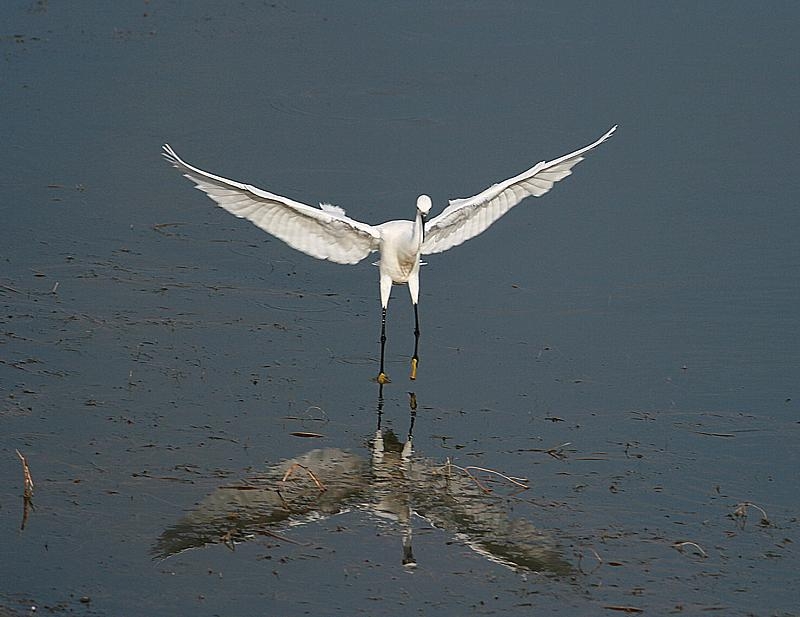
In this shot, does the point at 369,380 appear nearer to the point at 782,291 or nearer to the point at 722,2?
the point at 782,291

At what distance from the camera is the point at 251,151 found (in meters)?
12.2

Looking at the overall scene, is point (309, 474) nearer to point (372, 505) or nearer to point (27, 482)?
point (372, 505)

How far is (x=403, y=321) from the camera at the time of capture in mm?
9562

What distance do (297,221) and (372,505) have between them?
8.66 feet

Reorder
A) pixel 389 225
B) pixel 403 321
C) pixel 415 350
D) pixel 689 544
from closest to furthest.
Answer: pixel 689 544, pixel 415 350, pixel 389 225, pixel 403 321

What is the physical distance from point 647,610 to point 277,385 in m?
3.06

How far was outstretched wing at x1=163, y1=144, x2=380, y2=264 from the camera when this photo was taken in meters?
8.42

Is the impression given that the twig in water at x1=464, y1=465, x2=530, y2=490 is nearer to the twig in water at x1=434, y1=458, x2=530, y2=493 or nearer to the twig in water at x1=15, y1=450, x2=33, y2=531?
the twig in water at x1=434, y1=458, x2=530, y2=493

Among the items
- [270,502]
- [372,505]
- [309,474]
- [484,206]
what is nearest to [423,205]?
[484,206]

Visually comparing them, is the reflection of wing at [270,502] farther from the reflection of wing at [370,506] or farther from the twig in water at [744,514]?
the twig in water at [744,514]

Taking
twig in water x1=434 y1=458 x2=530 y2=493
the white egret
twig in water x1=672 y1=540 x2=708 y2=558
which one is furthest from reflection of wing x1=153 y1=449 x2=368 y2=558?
twig in water x1=672 y1=540 x2=708 y2=558

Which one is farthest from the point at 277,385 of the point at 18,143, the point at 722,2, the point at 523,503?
the point at 722,2

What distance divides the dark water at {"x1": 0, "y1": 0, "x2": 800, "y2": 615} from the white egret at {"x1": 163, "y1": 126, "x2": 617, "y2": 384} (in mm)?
426

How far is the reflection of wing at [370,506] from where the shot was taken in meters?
6.34
